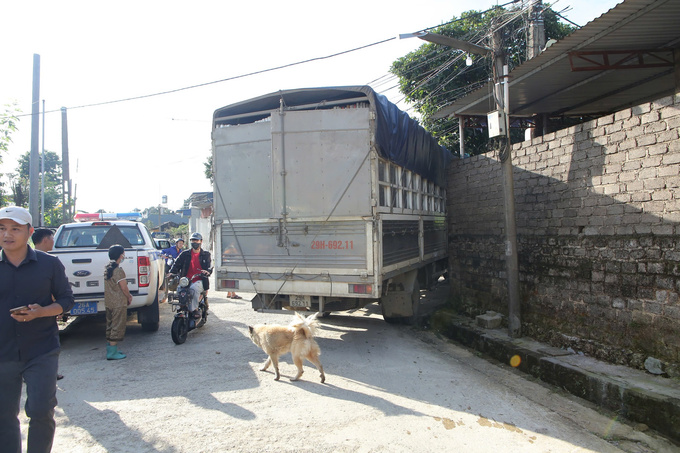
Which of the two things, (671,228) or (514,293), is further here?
(514,293)

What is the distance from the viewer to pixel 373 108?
19.3ft

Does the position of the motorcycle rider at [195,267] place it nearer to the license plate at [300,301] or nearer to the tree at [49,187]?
the license plate at [300,301]

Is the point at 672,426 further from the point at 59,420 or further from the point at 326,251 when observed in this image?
the point at 59,420

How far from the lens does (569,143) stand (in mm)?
6758

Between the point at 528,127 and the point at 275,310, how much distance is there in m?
11.3

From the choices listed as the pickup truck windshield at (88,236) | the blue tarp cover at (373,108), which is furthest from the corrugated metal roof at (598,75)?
the pickup truck windshield at (88,236)

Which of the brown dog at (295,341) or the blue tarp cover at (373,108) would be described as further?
the blue tarp cover at (373,108)

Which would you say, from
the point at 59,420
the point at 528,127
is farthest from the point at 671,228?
the point at 528,127

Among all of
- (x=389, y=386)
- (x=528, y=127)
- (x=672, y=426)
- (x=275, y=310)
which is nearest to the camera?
(x=672, y=426)

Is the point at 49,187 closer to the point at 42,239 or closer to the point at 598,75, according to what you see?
the point at 42,239

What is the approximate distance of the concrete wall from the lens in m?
5.14

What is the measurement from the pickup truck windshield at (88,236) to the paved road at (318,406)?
1.80 metres

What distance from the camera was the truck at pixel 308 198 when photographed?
5.88 meters

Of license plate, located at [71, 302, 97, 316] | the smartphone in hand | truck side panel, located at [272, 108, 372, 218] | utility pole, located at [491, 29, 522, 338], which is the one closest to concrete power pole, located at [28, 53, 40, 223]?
license plate, located at [71, 302, 97, 316]
